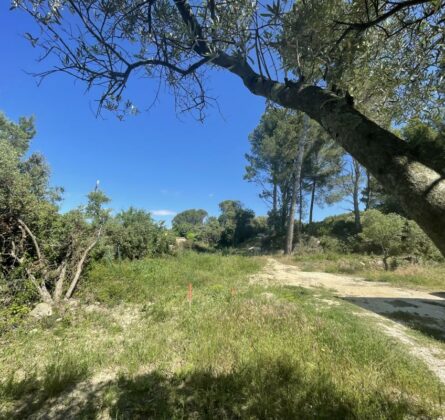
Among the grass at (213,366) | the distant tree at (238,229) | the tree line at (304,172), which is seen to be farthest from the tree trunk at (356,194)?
the grass at (213,366)

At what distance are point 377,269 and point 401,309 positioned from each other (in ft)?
24.8

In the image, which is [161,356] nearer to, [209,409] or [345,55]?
[209,409]

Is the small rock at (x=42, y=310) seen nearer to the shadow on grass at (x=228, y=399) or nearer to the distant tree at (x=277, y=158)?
the shadow on grass at (x=228, y=399)

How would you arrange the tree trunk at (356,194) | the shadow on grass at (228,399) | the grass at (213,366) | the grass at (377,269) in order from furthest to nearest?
the tree trunk at (356,194) < the grass at (377,269) < the grass at (213,366) < the shadow on grass at (228,399)

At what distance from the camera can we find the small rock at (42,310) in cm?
510

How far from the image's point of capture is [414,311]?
6.14 metres

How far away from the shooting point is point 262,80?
223 cm

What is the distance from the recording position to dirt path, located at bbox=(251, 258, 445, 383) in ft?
13.1

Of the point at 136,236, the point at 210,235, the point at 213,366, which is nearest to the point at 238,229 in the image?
the point at 210,235

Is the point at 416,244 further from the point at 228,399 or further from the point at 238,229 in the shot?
the point at 238,229

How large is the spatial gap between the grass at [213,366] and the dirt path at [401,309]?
0.44 meters

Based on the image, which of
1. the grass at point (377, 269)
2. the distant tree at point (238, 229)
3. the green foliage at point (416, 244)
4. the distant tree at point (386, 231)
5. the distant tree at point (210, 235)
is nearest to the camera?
the grass at point (377, 269)

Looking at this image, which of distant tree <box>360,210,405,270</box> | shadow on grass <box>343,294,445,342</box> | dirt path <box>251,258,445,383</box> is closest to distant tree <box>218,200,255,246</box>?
distant tree <box>360,210,405,270</box>

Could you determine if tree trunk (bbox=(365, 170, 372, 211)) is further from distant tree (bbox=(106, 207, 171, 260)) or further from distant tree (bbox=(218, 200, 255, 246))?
distant tree (bbox=(106, 207, 171, 260))
